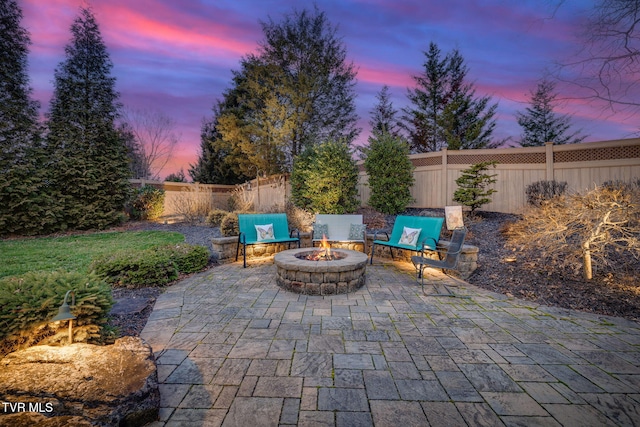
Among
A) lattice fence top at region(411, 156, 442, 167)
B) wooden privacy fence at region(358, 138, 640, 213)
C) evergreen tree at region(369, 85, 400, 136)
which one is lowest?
wooden privacy fence at region(358, 138, 640, 213)

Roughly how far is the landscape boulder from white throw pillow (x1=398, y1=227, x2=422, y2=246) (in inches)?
172

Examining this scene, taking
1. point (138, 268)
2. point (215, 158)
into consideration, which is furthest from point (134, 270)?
point (215, 158)

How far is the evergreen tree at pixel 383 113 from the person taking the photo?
1788 cm

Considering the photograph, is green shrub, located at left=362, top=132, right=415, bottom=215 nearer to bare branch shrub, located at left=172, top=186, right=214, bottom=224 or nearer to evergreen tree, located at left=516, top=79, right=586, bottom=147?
bare branch shrub, located at left=172, top=186, right=214, bottom=224

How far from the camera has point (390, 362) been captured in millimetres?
2111

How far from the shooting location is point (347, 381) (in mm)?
1873

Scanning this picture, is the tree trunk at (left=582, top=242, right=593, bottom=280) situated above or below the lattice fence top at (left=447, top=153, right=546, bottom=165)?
below

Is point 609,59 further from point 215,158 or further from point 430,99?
point 215,158

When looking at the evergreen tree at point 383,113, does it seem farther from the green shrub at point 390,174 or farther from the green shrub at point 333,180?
the green shrub at point 333,180

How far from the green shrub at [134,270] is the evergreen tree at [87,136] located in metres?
7.28

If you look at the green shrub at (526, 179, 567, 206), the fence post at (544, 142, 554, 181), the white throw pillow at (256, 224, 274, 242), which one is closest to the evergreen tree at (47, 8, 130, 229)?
the white throw pillow at (256, 224, 274, 242)

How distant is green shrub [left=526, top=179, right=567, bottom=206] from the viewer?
647 centimetres

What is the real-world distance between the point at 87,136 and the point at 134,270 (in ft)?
29.1

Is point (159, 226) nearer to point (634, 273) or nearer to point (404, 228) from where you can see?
point (404, 228)
